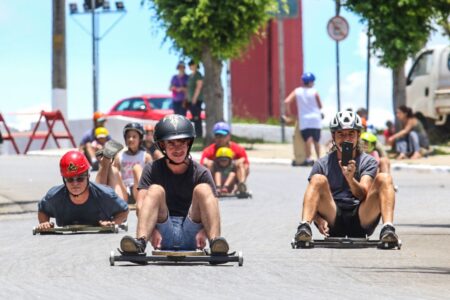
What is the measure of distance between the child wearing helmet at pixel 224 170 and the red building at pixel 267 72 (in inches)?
966

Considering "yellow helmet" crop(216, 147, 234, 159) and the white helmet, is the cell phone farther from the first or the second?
"yellow helmet" crop(216, 147, 234, 159)

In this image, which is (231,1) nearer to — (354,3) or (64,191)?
(354,3)

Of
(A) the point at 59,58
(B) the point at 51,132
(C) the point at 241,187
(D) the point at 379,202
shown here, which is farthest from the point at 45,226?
(A) the point at 59,58

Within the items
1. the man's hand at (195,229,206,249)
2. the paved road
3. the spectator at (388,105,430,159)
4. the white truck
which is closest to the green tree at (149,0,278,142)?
the white truck

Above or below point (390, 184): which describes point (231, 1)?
above

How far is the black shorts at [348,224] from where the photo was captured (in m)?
13.9

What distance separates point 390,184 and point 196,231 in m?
2.04

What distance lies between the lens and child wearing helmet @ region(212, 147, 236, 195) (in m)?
22.3

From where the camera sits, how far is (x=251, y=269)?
12172mm

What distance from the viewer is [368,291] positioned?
34.5 ft

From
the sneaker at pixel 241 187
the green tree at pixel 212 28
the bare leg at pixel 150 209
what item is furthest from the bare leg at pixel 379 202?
the green tree at pixel 212 28

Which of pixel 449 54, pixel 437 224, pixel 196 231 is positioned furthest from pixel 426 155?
pixel 196 231

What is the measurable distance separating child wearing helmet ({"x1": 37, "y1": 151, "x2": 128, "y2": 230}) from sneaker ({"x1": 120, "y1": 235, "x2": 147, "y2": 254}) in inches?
119

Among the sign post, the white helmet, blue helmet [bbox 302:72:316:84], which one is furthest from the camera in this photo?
the sign post
